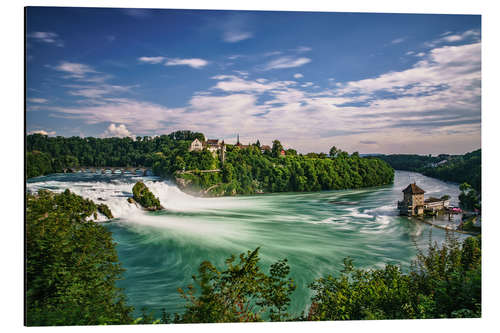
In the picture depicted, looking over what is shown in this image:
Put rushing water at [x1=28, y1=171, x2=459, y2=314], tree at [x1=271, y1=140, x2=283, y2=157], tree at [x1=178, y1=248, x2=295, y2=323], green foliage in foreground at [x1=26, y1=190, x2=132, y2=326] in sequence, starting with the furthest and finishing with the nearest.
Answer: tree at [x1=271, y1=140, x2=283, y2=157], rushing water at [x1=28, y1=171, x2=459, y2=314], tree at [x1=178, y1=248, x2=295, y2=323], green foliage in foreground at [x1=26, y1=190, x2=132, y2=326]

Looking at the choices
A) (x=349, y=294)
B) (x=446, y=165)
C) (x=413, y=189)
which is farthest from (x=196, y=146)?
(x=446, y=165)

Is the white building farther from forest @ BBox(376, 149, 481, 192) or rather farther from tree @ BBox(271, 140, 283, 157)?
forest @ BBox(376, 149, 481, 192)

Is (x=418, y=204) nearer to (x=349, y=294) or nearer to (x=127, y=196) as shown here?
(x=349, y=294)

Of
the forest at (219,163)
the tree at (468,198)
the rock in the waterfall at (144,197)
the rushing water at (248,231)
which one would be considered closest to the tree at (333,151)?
the forest at (219,163)

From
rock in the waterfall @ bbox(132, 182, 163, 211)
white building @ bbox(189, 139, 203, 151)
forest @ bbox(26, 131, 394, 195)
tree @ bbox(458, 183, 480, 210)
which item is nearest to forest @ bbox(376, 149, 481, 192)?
tree @ bbox(458, 183, 480, 210)

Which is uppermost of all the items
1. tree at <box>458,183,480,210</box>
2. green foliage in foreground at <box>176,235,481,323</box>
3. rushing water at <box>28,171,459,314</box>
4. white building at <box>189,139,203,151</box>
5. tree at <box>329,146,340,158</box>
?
white building at <box>189,139,203,151</box>

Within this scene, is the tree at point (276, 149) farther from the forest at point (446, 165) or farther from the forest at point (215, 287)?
the forest at point (446, 165)

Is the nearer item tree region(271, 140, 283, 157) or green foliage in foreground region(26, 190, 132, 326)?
green foliage in foreground region(26, 190, 132, 326)

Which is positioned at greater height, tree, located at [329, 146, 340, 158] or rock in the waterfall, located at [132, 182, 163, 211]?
tree, located at [329, 146, 340, 158]
